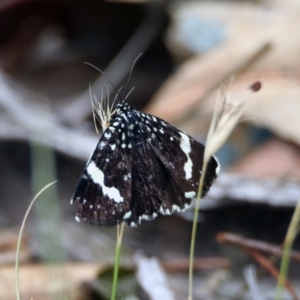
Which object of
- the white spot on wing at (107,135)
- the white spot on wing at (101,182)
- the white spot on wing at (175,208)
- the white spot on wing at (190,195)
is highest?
the white spot on wing at (107,135)

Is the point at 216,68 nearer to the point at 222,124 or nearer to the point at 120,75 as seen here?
the point at 120,75

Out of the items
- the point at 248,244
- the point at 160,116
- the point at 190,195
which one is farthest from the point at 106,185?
the point at 160,116

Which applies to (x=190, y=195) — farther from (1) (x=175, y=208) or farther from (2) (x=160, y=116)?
(2) (x=160, y=116)

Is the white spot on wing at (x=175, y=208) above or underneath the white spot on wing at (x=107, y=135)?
underneath

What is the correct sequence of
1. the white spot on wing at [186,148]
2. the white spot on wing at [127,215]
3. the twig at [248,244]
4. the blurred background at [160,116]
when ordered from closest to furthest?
1. the white spot on wing at [127,215]
2. the white spot on wing at [186,148]
3. the twig at [248,244]
4. the blurred background at [160,116]

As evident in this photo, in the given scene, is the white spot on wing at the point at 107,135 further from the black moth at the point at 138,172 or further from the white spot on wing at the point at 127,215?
the white spot on wing at the point at 127,215

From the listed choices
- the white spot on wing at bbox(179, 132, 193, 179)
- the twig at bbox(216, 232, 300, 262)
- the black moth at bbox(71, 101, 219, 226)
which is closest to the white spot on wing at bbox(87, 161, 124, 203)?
the black moth at bbox(71, 101, 219, 226)

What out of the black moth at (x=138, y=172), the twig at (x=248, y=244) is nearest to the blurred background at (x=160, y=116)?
the twig at (x=248, y=244)

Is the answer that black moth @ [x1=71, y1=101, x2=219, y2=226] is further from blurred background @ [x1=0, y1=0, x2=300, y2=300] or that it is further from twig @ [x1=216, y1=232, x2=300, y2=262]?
twig @ [x1=216, y1=232, x2=300, y2=262]
